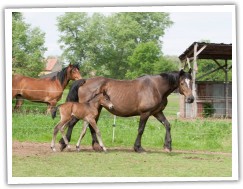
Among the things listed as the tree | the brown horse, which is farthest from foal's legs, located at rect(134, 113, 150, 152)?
the tree

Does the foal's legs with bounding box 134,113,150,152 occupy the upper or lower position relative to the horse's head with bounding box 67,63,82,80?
lower

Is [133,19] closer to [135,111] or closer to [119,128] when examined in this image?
[119,128]

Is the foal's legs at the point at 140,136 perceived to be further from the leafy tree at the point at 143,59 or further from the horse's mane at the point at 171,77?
the leafy tree at the point at 143,59

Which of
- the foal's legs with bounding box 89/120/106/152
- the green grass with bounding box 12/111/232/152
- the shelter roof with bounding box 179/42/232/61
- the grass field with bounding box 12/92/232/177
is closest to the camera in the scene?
the grass field with bounding box 12/92/232/177

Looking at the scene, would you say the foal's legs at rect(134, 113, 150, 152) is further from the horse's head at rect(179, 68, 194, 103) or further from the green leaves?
the green leaves

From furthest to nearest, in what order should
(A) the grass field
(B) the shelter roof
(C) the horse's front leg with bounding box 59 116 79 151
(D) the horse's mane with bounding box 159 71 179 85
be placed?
1. (B) the shelter roof
2. (D) the horse's mane with bounding box 159 71 179 85
3. (C) the horse's front leg with bounding box 59 116 79 151
4. (A) the grass field

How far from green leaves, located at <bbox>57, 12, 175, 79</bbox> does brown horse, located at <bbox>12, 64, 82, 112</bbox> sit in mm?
9933

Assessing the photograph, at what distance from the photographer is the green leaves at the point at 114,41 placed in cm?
2428

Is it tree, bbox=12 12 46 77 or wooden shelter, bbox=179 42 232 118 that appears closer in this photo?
wooden shelter, bbox=179 42 232 118

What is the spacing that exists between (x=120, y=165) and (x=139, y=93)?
2.20 meters

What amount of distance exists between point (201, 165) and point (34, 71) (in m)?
12.1

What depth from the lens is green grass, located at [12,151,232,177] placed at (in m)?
8.09

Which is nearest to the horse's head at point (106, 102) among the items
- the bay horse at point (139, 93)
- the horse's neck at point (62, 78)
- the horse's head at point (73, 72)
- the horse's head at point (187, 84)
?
the bay horse at point (139, 93)
